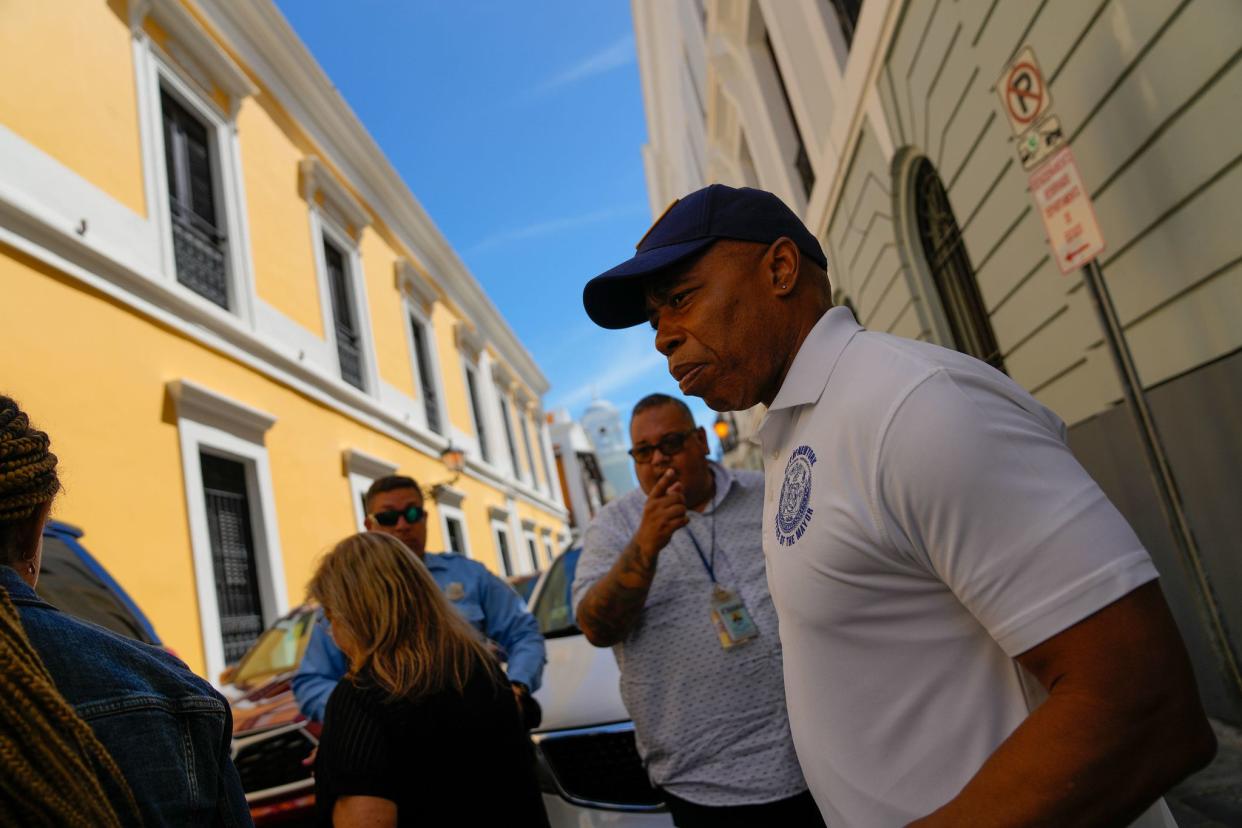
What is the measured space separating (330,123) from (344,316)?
305cm

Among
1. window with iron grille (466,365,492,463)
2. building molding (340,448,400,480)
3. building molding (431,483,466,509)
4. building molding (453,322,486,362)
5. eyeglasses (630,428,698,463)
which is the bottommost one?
eyeglasses (630,428,698,463)

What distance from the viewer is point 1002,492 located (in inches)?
36.8

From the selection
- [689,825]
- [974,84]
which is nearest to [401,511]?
[689,825]

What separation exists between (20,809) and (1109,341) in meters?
3.72

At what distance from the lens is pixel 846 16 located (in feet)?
27.9

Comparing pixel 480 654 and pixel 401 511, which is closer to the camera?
pixel 480 654

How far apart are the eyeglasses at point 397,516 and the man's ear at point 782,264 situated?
2.88 m

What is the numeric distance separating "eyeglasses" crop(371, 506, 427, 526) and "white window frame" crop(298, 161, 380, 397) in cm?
802

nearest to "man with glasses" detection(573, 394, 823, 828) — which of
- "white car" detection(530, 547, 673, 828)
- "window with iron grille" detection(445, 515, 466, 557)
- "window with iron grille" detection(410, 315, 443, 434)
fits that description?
"white car" detection(530, 547, 673, 828)

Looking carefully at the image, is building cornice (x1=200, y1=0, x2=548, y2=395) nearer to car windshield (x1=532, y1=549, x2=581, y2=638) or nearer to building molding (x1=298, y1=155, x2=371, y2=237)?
building molding (x1=298, y1=155, x2=371, y2=237)

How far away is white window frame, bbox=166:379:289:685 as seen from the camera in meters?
7.61

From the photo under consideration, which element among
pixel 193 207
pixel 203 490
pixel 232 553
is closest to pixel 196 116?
pixel 193 207

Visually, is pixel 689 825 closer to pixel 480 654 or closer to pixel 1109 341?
pixel 480 654

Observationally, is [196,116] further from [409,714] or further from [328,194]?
[409,714]
